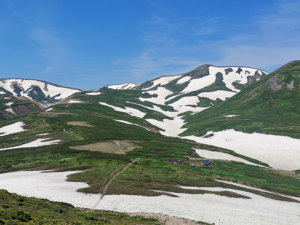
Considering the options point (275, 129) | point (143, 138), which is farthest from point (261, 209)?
point (275, 129)

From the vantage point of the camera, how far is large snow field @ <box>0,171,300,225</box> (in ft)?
151

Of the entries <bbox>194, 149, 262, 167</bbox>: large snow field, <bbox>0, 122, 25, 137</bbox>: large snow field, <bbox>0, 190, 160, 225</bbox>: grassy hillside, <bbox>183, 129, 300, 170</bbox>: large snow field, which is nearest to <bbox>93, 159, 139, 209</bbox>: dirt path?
<bbox>0, 190, 160, 225</bbox>: grassy hillside

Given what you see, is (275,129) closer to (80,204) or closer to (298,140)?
(298,140)

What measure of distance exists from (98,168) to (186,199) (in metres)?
31.5

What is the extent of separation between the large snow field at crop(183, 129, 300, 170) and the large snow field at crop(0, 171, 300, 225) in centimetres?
5786

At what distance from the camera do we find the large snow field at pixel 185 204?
45.9 metres

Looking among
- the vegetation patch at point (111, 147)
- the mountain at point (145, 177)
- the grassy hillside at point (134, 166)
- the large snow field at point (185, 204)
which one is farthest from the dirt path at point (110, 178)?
the vegetation patch at point (111, 147)

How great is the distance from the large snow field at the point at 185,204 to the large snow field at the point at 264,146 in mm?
57863

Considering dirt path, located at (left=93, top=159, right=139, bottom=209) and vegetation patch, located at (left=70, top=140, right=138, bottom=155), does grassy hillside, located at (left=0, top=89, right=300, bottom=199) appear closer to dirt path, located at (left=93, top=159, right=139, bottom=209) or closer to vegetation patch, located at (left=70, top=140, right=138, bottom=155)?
dirt path, located at (left=93, top=159, right=139, bottom=209)

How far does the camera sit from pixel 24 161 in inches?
3484

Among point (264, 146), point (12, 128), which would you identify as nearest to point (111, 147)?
point (264, 146)

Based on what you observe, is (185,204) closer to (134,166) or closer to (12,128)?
(134,166)

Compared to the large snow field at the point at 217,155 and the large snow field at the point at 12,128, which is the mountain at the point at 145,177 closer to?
the large snow field at the point at 217,155

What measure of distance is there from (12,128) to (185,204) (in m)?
144
